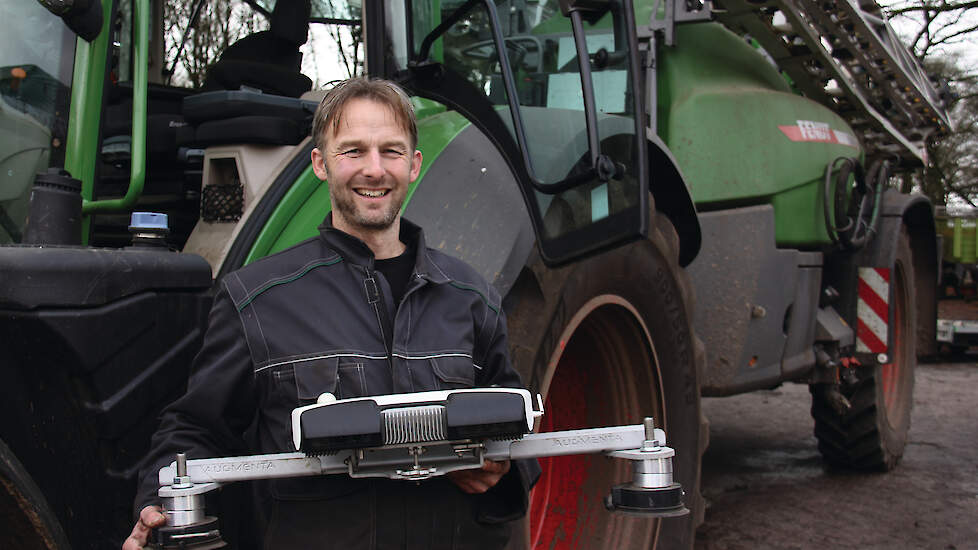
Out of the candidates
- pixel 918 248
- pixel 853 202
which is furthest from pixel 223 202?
pixel 918 248

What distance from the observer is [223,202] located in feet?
8.14

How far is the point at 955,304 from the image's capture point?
431 inches

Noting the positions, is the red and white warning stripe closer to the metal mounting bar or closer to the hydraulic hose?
the hydraulic hose

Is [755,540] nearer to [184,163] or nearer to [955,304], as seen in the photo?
[184,163]

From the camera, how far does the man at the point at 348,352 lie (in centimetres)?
153

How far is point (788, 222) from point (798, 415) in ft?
10.3

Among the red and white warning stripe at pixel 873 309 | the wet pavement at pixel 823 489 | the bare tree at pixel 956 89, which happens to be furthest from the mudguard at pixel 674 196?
the bare tree at pixel 956 89

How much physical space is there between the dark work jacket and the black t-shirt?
0.06 m

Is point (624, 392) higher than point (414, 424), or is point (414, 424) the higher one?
point (414, 424)

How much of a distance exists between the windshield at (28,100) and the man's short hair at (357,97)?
83cm

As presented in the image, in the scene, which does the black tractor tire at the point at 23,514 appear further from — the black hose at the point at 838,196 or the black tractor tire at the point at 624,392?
the black hose at the point at 838,196

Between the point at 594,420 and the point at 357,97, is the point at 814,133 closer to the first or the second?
the point at 594,420

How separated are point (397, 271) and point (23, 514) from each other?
2.63 feet

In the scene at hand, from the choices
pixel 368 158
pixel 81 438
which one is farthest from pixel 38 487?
pixel 368 158
